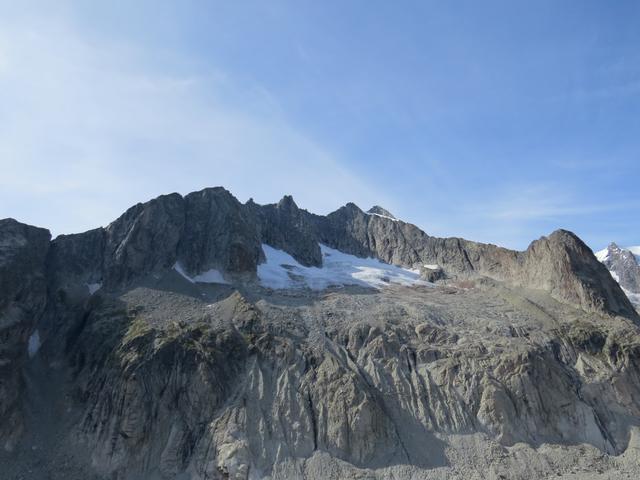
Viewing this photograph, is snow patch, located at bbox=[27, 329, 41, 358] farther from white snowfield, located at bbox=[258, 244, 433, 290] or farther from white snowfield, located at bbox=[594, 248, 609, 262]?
white snowfield, located at bbox=[594, 248, 609, 262]

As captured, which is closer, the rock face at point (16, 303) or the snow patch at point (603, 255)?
the rock face at point (16, 303)

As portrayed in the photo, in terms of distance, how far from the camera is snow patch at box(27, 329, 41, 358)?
50.5 m

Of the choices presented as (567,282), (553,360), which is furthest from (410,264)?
(553,360)

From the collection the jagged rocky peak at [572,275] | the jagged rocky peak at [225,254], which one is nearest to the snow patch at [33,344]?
the jagged rocky peak at [225,254]

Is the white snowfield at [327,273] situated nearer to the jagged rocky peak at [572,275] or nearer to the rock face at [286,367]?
the rock face at [286,367]

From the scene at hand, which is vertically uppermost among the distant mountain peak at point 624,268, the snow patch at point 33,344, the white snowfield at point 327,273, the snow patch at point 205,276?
the distant mountain peak at point 624,268

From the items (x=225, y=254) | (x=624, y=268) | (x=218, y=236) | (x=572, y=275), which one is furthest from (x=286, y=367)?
(x=624, y=268)

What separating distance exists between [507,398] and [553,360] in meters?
7.68

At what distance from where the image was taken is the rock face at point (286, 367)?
41.6 metres

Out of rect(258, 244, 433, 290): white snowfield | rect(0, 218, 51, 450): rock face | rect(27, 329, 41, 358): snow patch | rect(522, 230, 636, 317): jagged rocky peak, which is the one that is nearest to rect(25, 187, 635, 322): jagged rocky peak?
rect(522, 230, 636, 317): jagged rocky peak

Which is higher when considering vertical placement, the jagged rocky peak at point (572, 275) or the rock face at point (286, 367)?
the jagged rocky peak at point (572, 275)

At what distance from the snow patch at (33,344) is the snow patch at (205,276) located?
15902 millimetres

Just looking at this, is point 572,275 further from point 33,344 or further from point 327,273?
point 33,344

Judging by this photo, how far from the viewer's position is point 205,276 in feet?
209
